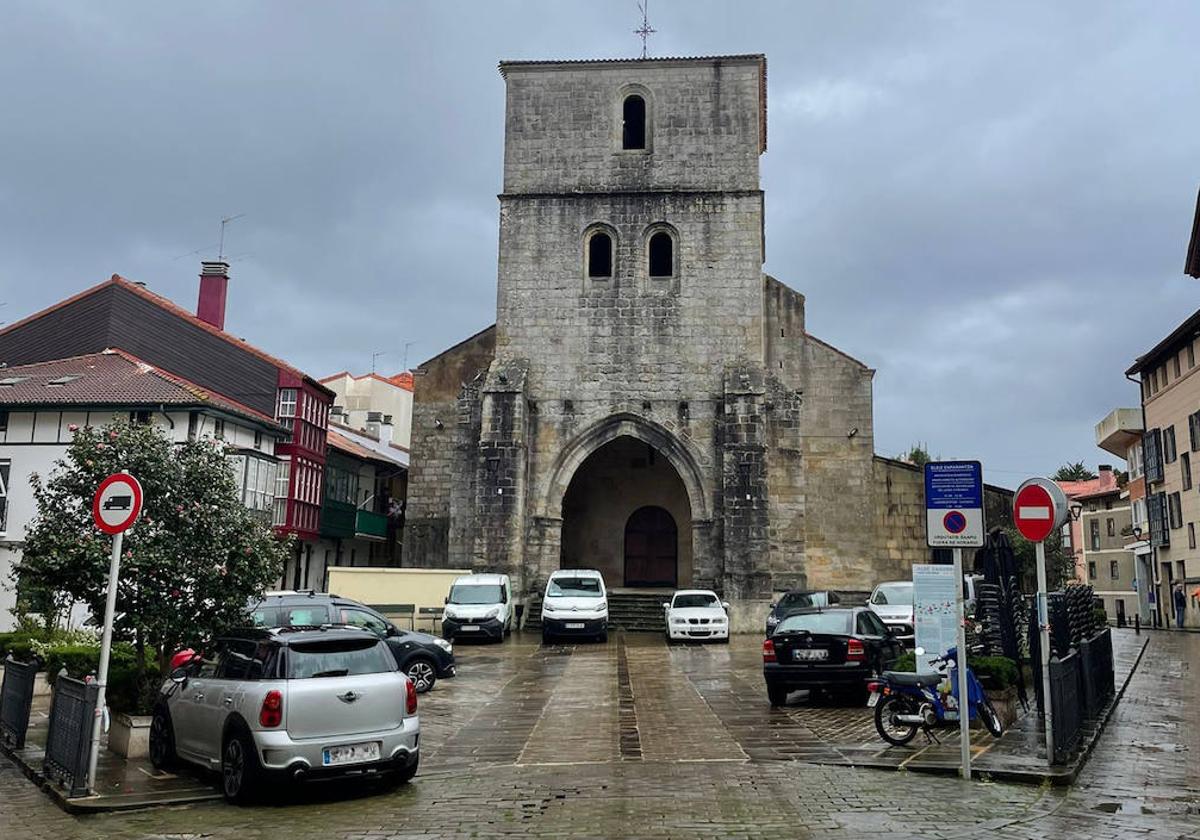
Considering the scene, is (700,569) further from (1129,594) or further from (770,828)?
(1129,594)

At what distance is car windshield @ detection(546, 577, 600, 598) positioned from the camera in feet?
86.5

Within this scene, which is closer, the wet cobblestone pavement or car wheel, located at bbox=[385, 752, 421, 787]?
the wet cobblestone pavement

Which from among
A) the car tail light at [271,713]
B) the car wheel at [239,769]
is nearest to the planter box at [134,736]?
the car wheel at [239,769]

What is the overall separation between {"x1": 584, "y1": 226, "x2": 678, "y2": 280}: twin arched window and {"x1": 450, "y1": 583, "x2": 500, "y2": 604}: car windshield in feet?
36.0

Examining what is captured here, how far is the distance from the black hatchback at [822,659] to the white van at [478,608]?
37.9 ft

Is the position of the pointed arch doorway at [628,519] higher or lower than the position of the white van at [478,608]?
higher

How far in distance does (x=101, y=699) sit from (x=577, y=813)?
14.8 ft

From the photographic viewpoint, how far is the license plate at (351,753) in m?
8.70

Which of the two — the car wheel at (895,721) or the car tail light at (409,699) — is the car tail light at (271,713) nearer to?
the car tail light at (409,699)

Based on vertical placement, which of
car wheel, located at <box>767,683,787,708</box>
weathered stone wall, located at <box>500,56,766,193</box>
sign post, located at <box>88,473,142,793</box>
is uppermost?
weathered stone wall, located at <box>500,56,766,193</box>

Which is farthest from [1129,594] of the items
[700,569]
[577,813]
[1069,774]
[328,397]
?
[577,813]

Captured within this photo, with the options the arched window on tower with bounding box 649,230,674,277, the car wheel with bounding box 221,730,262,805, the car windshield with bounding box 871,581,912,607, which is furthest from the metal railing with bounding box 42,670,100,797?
the arched window on tower with bounding box 649,230,674,277

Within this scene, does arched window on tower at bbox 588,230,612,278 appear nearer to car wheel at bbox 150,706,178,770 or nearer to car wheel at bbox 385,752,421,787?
car wheel at bbox 150,706,178,770

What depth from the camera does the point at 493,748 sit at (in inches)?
445
